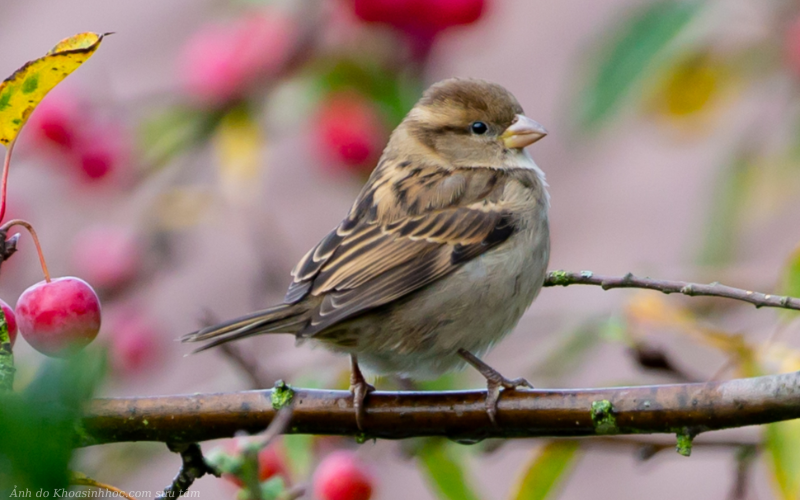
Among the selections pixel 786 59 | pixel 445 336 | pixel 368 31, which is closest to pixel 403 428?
pixel 445 336

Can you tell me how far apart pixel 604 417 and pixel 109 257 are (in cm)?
174

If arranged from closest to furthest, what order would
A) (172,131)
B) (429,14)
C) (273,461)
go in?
1. (273,461)
2. (172,131)
3. (429,14)

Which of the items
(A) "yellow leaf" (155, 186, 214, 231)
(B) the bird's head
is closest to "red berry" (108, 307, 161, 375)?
(A) "yellow leaf" (155, 186, 214, 231)

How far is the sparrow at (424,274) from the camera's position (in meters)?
2.36

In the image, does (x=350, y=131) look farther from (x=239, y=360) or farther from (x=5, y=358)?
(x=5, y=358)

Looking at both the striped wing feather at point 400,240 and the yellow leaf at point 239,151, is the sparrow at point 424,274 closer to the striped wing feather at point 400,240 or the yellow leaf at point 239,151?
the striped wing feather at point 400,240

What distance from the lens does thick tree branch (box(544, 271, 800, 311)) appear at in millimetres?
1542

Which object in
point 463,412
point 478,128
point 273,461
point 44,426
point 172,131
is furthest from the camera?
point 478,128

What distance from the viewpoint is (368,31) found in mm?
2803

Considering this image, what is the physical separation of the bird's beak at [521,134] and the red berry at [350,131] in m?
0.39

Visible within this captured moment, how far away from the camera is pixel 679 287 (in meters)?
1.64

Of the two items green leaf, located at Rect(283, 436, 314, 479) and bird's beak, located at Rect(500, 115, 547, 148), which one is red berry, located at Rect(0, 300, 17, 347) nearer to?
green leaf, located at Rect(283, 436, 314, 479)

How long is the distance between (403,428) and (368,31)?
4.32 ft

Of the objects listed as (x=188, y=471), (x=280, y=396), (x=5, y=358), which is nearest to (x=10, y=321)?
(x=5, y=358)
